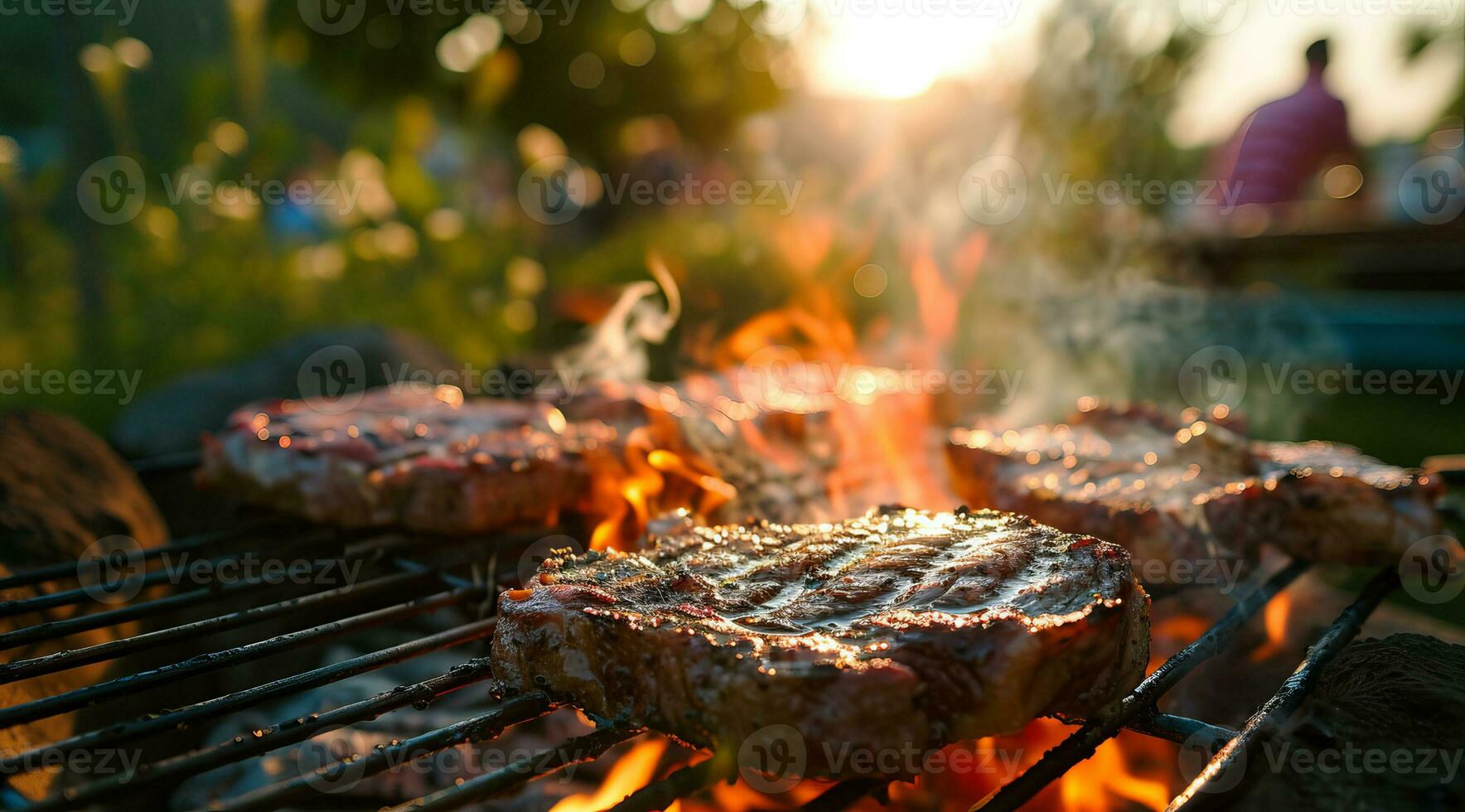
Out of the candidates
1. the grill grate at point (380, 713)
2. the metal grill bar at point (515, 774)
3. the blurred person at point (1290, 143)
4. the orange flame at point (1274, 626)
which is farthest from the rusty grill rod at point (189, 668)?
the blurred person at point (1290, 143)

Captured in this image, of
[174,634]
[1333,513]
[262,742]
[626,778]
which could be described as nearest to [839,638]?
[262,742]

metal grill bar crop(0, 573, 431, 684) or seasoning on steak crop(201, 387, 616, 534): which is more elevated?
seasoning on steak crop(201, 387, 616, 534)

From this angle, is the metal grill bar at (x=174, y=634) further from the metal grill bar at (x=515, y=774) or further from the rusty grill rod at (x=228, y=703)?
the metal grill bar at (x=515, y=774)

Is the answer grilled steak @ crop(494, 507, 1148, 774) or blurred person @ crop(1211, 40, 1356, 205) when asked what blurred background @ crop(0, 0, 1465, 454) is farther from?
grilled steak @ crop(494, 507, 1148, 774)

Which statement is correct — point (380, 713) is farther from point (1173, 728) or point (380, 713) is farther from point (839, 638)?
point (1173, 728)

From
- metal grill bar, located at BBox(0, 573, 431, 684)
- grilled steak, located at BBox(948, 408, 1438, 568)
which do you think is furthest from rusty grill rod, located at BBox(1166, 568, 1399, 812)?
metal grill bar, located at BBox(0, 573, 431, 684)
